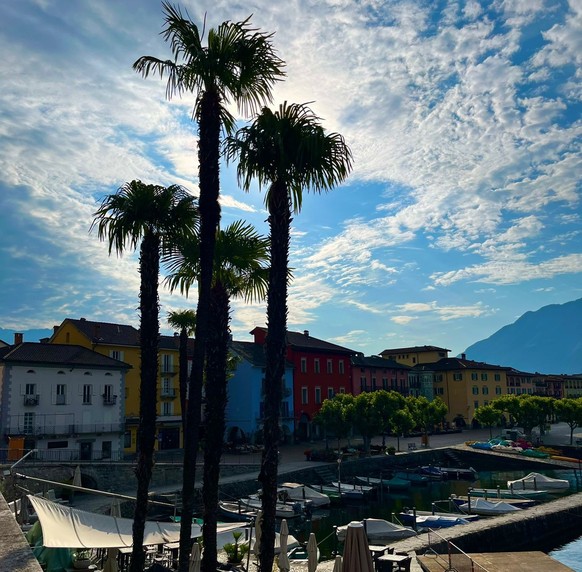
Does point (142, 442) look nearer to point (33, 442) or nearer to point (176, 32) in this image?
point (176, 32)

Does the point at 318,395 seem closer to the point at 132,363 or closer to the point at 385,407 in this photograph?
the point at 385,407

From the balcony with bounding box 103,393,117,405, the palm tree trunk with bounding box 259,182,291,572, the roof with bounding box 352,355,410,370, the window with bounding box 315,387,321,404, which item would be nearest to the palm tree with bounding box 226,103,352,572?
the palm tree trunk with bounding box 259,182,291,572

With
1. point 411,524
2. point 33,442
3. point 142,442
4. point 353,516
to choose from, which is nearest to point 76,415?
point 33,442

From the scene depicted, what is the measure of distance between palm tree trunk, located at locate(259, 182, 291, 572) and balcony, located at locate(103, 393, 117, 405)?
141ft

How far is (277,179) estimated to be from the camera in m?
12.8

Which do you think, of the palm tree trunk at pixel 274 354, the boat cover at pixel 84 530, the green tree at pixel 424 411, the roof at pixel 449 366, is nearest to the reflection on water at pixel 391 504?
the green tree at pixel 424 411

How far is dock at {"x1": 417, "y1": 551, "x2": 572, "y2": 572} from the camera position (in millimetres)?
20344

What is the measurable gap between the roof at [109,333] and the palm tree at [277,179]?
4798cm

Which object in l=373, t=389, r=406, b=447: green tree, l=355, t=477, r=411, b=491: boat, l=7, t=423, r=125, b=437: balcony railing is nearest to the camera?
l=7, t=423, r=125, b=437: balcony railing

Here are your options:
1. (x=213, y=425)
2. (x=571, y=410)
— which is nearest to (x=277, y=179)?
(x=213, y=425)

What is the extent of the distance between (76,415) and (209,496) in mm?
40292

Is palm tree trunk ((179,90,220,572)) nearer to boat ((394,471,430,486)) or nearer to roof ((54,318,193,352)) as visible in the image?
boat ((394,471,430,486))

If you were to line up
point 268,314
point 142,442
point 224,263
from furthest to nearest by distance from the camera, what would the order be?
1. point 224,263
2. point 142,442
3. point 268,314

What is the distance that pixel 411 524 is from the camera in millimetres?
34562
